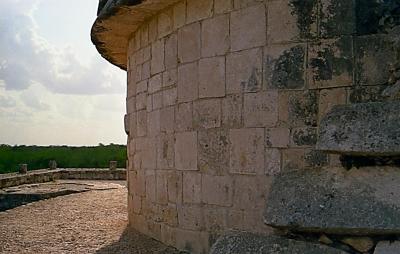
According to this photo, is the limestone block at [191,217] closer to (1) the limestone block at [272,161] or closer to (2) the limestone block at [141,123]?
(1) the limestone block at [272,161]

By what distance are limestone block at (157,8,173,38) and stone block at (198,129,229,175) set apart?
153 centimetres

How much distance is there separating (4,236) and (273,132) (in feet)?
17.1

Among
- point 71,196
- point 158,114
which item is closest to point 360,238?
point 158,114

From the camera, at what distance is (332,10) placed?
4.88 m

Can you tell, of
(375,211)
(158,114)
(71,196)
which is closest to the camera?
(375,211)

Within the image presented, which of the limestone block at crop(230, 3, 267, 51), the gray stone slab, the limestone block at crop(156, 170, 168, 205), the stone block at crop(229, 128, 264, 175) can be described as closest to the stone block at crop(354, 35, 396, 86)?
the limestone block at crop(230, 3, 267, 51)

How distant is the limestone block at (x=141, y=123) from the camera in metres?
7.48

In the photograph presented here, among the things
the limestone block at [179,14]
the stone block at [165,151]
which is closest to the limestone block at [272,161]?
the stone block at [165,151]

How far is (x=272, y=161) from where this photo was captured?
509 cm

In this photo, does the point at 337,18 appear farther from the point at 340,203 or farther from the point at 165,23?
the point at 165,23

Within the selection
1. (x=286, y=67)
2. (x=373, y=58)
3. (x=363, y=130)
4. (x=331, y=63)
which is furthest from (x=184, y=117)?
(x=363, y=130)

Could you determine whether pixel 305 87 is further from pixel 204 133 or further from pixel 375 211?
pixel 375 211

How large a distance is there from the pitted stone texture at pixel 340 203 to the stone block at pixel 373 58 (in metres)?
1.73

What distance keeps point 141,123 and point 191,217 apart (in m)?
2.11
